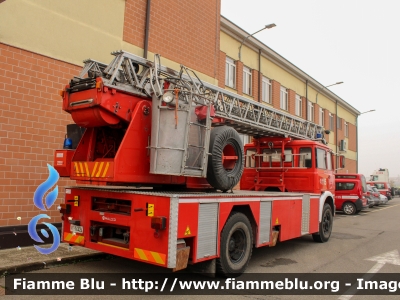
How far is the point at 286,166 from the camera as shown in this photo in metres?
9.82

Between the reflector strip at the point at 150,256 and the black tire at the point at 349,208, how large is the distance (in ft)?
52.8

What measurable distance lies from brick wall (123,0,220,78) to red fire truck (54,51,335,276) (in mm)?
4737

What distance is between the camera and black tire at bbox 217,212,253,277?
5.72 meters

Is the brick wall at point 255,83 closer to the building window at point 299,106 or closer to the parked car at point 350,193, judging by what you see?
the parked car at point 350,193

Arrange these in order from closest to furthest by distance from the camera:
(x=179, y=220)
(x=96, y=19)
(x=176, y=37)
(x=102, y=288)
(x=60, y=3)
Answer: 1. (x=179, y=220)
2. (x=102, y=288)
3. (x=60, y=3)
4. (x=96, y=19)
5. (x=176, y=37)

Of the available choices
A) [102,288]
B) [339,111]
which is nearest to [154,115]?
[102,288]

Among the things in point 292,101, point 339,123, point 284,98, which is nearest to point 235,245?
point 284,98

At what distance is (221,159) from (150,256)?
217cm

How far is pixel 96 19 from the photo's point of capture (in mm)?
9547

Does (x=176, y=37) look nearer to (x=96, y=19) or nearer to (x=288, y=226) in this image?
(x=96, y=19)

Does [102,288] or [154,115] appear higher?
[154,115]

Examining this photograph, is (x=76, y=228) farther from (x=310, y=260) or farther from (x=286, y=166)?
(x=286, y=166)

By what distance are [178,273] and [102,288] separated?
1357 mm

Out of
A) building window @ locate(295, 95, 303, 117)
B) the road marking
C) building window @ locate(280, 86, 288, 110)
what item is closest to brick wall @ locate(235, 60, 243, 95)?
building window @ locate(280, 86, 288, 110)
